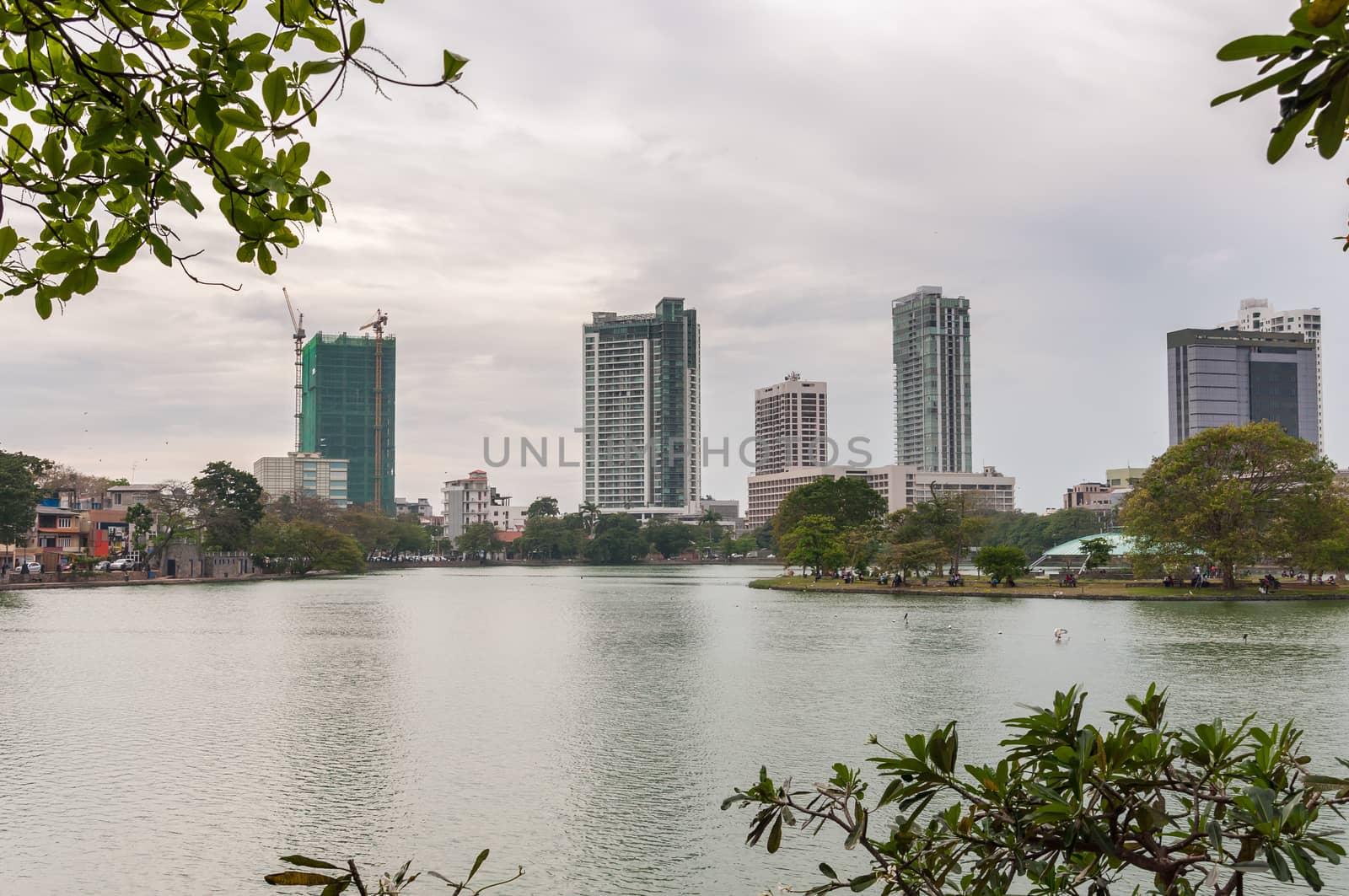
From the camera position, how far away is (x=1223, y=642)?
30.4m

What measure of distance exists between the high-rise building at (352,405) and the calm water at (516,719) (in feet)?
520

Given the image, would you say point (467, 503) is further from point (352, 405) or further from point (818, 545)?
point (818, 545)

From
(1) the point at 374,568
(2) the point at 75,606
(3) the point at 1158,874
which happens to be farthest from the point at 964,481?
(3) the point at 1158,874

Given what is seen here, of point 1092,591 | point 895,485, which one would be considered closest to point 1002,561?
point 1092,591

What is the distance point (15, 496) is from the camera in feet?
198

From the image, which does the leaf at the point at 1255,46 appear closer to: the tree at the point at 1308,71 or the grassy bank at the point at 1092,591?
the tree at the point at 1308,71

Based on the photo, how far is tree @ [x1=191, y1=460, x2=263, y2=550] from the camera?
7706cm

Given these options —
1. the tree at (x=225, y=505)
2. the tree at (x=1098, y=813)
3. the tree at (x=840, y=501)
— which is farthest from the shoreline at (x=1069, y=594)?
the tree at (x=1098, y=813)

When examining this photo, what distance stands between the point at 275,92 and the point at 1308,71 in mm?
2768

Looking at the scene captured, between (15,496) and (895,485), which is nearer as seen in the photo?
(15,496)

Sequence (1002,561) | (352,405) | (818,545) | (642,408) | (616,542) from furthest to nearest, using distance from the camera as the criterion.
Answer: (352,405) → (642,408) → (616,542) → (818,545) → (1002,561)

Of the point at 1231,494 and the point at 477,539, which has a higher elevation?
the point at 1231,494

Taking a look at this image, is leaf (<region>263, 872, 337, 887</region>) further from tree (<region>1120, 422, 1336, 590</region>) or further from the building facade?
the building facade

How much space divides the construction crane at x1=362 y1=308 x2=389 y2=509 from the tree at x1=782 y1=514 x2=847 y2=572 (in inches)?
5402
